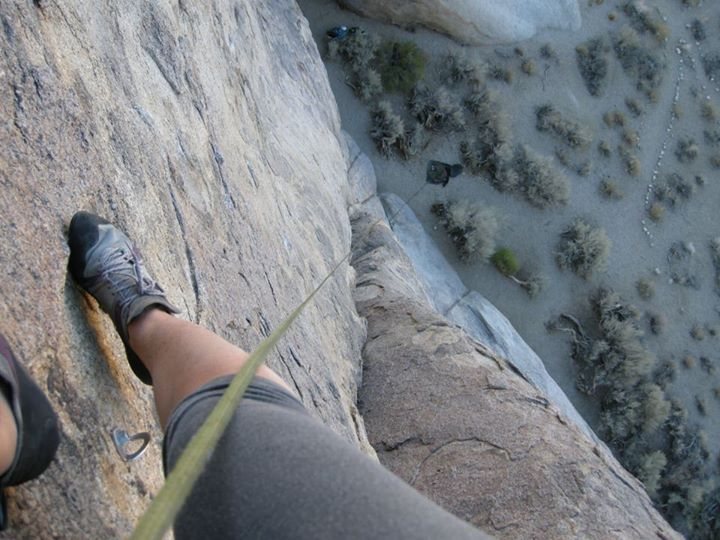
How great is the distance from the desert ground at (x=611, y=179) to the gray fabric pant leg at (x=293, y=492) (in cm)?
926

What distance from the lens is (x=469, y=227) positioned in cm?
1062

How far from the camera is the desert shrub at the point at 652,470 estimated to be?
10.3m

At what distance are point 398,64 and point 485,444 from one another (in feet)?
27.1

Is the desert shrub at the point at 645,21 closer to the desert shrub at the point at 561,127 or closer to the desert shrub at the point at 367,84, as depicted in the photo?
the desert shrub at the point at 561,127

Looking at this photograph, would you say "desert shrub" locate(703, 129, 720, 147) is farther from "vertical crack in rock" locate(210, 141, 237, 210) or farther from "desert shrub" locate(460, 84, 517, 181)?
"vertical crack in rock" locate(210, 141, 237, 210)

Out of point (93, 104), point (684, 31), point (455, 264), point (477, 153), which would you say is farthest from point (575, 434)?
point (684, 31)

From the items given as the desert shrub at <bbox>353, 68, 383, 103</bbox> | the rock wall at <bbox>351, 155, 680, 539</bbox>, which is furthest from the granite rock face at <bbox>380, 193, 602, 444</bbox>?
the rock wall at <bbox>351, 155, 680, 539</bbox>

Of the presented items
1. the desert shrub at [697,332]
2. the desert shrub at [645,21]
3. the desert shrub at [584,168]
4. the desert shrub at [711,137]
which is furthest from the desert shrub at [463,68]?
the desert shrub at [697,332]

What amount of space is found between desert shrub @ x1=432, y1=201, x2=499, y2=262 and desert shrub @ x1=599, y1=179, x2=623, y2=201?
9.38 feet

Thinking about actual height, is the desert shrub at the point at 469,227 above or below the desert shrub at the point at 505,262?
above

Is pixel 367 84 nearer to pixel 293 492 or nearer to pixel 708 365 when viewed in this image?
pixel 708 365

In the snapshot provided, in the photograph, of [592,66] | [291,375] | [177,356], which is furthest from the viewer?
[592,66]

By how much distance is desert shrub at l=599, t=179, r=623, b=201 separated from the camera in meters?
12.3

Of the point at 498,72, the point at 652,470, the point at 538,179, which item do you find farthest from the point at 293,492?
the point at 498,72
